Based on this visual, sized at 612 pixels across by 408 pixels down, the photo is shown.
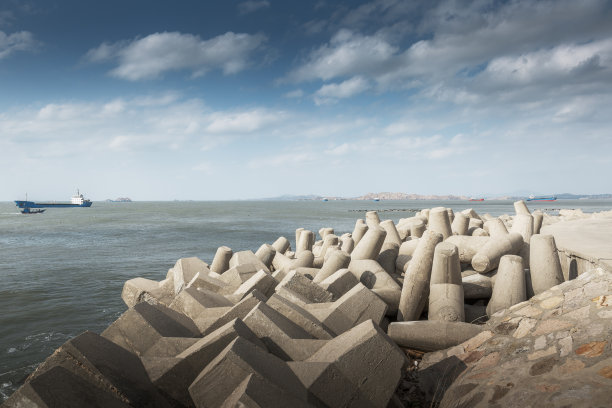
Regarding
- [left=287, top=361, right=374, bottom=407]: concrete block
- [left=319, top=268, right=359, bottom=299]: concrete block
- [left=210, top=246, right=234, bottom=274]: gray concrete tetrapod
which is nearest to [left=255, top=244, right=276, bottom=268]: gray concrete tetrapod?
[left=210, top=246, right=234, bottom=274]: gray concrete tetrapod

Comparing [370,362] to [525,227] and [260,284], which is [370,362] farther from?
[525,227]

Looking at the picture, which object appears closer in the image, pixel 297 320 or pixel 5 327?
pixel 297 320

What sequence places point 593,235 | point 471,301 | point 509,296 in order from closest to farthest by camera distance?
point 509,296 → point 471,301 → point 593,235

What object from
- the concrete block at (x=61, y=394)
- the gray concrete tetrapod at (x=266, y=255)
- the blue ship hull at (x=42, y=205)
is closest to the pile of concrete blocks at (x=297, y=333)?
the concrete block at (x=61, y=394)

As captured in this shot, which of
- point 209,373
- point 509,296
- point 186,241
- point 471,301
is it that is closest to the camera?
point 209,373

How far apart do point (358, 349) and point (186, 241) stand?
68.3ft

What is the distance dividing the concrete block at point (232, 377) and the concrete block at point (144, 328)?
3.94 ft

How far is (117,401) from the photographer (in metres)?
→ 2.44

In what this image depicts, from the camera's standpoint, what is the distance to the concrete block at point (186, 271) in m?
6.65

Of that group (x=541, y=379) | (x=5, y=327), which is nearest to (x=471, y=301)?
(x=541, y=379)

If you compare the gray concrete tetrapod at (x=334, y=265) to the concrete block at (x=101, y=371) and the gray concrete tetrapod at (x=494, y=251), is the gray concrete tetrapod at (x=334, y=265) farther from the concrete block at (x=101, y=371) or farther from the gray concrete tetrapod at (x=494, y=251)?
the concrete block at (x=101, y=371)

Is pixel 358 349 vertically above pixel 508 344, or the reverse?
pixel 358 349

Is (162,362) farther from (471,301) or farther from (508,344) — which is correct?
(471,301)

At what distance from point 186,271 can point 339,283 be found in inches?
129
